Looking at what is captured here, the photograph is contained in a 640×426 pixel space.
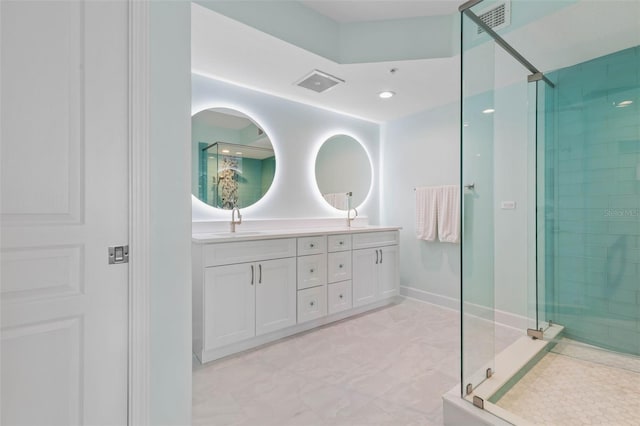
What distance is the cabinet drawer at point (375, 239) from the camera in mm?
3027

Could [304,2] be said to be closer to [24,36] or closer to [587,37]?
[24,36]

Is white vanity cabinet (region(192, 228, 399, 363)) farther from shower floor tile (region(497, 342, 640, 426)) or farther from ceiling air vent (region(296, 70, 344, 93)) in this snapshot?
shower floor tile (region(497, 342, 640, 426))

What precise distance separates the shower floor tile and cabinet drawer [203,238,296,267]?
171cm

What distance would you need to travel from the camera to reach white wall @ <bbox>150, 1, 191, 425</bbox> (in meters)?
1.17

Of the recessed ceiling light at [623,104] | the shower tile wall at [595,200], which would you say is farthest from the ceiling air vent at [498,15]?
the recessed ceiling light at [623,104]

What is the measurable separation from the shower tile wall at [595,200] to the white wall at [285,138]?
2.12 metres

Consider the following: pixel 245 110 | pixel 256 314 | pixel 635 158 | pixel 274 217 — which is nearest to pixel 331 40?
pixel 245 110

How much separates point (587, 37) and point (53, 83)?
306cm

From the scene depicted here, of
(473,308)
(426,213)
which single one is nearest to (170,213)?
(473,308)

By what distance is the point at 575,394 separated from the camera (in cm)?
171

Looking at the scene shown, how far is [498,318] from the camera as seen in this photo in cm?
214

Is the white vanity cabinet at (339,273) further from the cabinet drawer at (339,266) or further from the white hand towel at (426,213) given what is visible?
the white hand towel at (426,213)

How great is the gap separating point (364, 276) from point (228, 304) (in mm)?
1447

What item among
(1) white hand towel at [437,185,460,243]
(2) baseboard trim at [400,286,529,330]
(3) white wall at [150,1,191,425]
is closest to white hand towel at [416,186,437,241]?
(1) white hand towel at [437,185,460,243]
